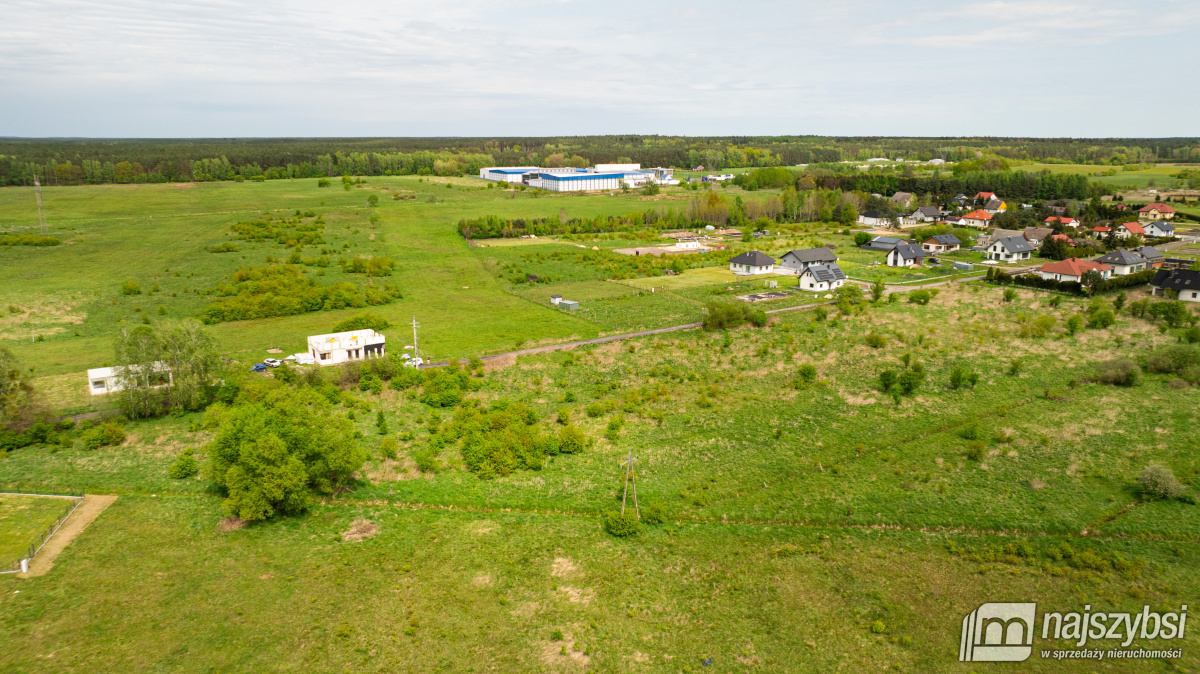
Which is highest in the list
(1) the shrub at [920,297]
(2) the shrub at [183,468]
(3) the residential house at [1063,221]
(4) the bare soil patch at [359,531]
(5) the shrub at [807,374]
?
(3) the residential house at [1063,221]

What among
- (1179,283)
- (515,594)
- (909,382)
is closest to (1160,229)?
(1179,283)

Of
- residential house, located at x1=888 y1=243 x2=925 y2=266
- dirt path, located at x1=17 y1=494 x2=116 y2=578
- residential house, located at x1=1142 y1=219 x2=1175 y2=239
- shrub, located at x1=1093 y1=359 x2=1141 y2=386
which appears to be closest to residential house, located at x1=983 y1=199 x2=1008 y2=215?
residential house, located at x1=1142 y1=219 x2=1175 y2=239

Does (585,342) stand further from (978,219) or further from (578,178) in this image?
(578,178)

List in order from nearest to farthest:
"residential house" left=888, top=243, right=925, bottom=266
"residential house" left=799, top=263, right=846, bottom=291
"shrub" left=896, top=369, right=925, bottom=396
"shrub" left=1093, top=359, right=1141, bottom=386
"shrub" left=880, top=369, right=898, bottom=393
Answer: "shrub" left=896, top=369, right=925, bottom=396
"shrub" left=1093, top=359, right=1141, bottom=386
"shrub" left=880, top=369, right=898, bottom=393
"residential house" left=799, top=263, right=846, bottom=291
"residential house" left=888, top=243, right=925, bottom=266

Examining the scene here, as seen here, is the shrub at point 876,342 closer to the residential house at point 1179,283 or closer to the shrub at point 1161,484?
the shrub at point 1161,484

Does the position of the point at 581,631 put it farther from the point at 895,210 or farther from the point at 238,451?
the point at 895,210

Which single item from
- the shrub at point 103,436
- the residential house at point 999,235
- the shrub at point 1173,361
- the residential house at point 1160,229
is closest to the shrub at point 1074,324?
the shrub at point 1173,361

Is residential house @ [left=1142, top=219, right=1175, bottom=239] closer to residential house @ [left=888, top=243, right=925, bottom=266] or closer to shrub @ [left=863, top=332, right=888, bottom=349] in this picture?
residential house @ [left=888, top=243, right=925, bottom=266]
